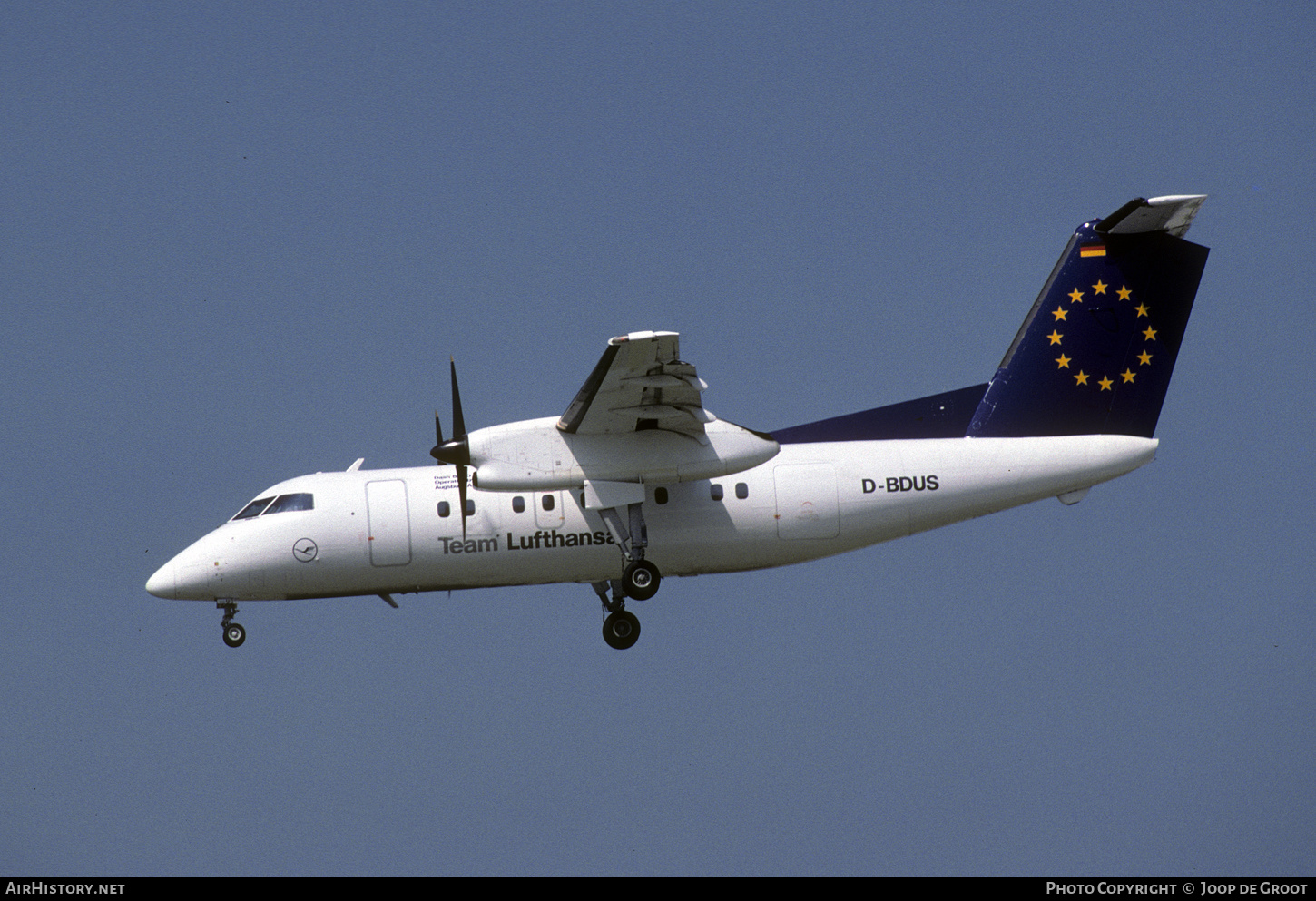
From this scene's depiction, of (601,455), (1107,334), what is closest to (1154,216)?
(1107,334)

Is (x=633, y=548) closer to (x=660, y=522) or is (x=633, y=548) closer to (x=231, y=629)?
(x=660, y=522)

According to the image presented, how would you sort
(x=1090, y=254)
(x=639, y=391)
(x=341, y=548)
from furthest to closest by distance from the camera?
(x=1090, y=254) < (x=341, y=548) < (x=639, y=391)

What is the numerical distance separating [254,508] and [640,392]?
288 inches

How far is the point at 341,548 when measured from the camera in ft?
82.3

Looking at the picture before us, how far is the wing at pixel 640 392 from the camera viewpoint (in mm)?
21750

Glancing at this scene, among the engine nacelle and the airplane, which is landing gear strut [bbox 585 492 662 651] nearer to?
the airplane

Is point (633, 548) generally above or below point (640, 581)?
above

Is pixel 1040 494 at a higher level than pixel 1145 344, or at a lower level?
lower

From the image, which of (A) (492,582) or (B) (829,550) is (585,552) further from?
(B) (829,550)

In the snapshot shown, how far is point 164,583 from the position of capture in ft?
84.1

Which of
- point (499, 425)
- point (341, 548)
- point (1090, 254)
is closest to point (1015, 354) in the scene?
point (1090, 254)

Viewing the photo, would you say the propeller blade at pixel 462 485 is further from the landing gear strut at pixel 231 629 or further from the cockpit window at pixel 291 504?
the landing gear strut at pixel 231 629
